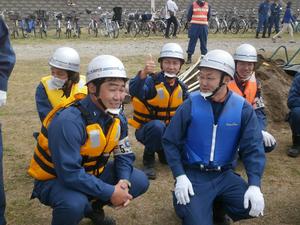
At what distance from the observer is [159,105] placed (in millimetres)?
4754

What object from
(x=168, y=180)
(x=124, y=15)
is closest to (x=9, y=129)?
(x=168, y=180)

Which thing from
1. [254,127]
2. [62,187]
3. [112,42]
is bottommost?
[112,42]

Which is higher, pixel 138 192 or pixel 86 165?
pixel 86 165

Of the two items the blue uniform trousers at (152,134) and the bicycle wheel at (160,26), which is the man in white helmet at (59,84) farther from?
the bicycle wheel at (160,26)

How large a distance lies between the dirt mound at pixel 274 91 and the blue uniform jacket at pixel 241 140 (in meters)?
3.37

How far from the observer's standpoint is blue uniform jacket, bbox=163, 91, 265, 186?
3.26 m

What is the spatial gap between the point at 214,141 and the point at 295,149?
8.23 ft

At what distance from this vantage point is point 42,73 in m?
10.2

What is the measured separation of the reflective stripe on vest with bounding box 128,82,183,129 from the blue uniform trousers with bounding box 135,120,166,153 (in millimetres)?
160

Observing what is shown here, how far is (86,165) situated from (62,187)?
257 millimetres

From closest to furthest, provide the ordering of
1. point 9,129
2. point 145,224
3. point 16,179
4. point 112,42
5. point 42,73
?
point 145,224 < point 16,179 < point 9,129 < point 42,73 < point 112,42

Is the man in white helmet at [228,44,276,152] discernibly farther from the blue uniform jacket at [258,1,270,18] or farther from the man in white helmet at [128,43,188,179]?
the blue uniform jacket at [258,1,270,18]

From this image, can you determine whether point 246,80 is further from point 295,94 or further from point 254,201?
point 254,201

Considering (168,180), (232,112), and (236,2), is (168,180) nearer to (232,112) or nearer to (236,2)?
(232,112)
